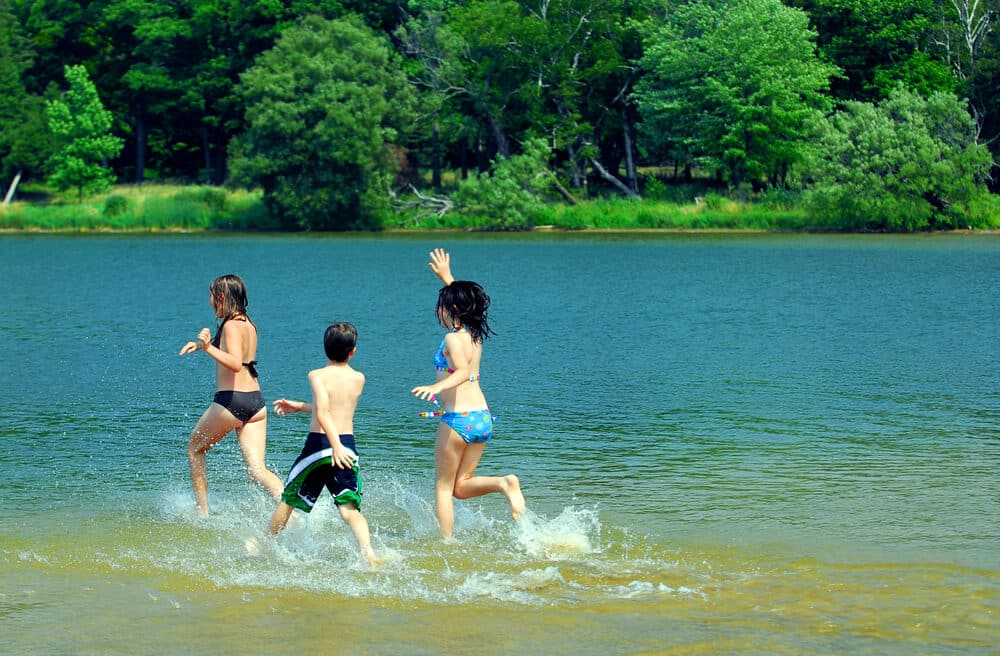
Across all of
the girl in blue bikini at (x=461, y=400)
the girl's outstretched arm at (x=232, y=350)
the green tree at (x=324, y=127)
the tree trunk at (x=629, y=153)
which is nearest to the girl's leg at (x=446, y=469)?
the girl in blue bikini at (x=461, y=400)

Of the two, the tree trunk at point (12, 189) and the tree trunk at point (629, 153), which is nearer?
the tree trunk at point (629, 153)

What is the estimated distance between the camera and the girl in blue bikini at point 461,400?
348 inches

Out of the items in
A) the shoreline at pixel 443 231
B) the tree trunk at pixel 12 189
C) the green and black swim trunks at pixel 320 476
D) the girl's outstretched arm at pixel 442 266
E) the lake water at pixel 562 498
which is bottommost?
the lake water at pixel 562 498

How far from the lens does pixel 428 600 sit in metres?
8.09

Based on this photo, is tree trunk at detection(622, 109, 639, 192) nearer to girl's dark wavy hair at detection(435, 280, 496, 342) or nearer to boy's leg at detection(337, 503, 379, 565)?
girl's dark wavy hair at detection(435, 280, 496, 342)

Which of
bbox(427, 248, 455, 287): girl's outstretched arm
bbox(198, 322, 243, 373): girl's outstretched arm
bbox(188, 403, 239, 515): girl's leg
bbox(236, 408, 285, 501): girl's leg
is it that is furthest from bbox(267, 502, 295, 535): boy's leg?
bbox(427, 248, 455, 287): girl's outstretched arm

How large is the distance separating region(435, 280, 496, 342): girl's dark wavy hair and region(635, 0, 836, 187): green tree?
181 feet

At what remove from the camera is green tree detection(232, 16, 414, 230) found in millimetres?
66312

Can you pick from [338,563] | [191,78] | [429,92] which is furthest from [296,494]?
[191,78]

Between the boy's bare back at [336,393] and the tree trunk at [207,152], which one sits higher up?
the tree trunk at [207,152]

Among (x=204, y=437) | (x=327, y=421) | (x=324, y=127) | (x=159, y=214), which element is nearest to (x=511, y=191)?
(x=324, y=127)

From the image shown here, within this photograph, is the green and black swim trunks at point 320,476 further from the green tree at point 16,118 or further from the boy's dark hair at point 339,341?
the green tree at point 16,118

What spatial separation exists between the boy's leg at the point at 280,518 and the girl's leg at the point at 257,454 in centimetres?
74

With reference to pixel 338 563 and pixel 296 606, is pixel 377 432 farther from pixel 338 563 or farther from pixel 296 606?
pixel 296 606
